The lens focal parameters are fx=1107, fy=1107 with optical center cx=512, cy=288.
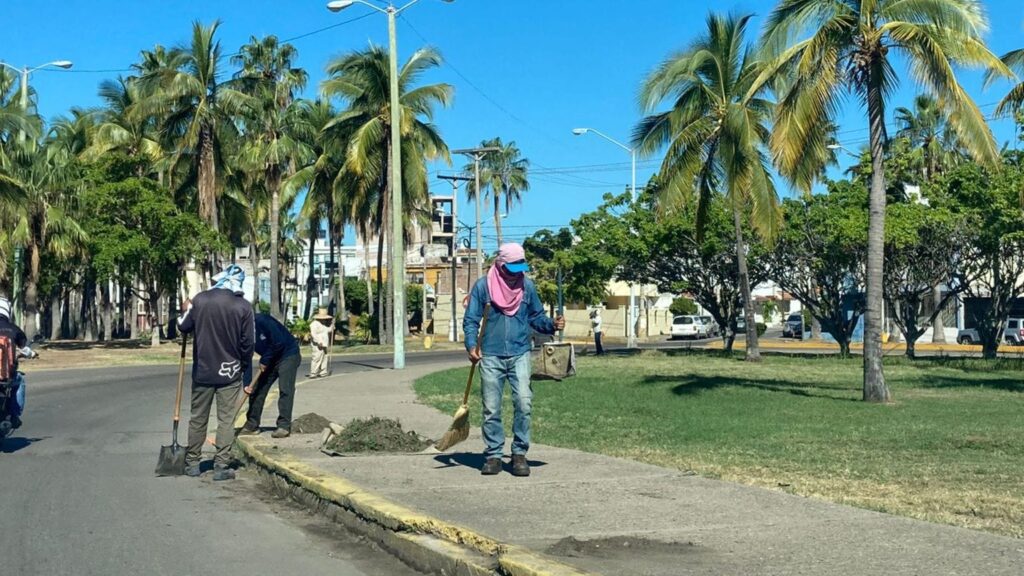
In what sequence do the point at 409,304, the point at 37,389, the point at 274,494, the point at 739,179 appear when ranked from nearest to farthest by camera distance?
the point at 274,494, the point at 37,389, the point at 739,179, the point at 409,304

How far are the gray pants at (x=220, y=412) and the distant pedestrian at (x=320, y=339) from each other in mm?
12755

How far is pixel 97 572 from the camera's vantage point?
6512 millimetres

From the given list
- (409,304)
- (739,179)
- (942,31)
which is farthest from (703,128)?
(409,304)

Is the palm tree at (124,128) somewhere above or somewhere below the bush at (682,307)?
above

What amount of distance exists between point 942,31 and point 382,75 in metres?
25.5

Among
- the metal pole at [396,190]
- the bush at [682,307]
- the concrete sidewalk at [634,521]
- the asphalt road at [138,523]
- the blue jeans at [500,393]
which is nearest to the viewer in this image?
the concrete sidewalk at [634,521]

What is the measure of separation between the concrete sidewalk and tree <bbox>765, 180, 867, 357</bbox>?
23.9 metres

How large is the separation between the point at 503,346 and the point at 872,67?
467 inches

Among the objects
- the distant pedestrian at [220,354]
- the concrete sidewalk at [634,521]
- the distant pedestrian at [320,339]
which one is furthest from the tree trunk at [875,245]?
the distant pedestrian at [220,354]

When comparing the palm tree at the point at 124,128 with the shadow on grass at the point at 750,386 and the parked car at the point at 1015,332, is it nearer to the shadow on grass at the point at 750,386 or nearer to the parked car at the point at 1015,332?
the shadow on grass at the point at 750,386

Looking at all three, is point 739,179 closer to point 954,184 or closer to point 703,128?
point 703,128

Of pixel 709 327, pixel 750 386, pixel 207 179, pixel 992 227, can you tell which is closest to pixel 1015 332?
pixel 709 327

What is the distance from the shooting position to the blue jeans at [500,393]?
886 cm

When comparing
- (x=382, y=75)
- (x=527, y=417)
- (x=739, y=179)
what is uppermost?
(x=382, y=75)
